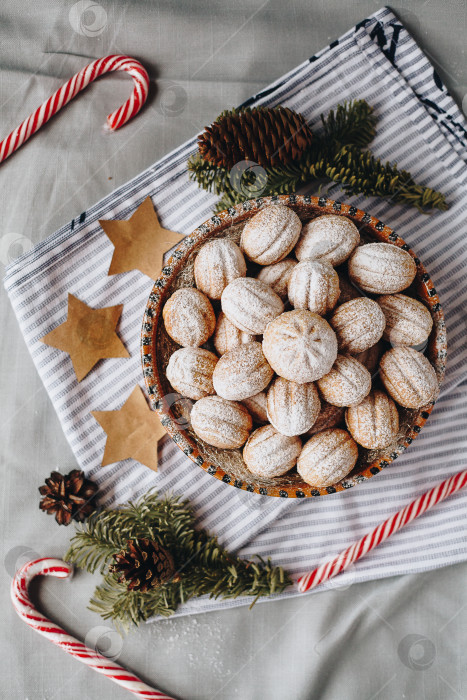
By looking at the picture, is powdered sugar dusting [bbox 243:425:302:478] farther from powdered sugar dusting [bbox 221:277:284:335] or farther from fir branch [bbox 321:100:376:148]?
fir branch [bbox 321:100:376:148]

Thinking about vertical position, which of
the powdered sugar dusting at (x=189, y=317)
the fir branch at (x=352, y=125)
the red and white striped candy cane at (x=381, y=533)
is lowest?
the red and white striped candy cane at (x=381, y=533)

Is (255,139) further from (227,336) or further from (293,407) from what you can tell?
(293,407)

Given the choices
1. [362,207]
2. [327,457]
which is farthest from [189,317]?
[362,207]

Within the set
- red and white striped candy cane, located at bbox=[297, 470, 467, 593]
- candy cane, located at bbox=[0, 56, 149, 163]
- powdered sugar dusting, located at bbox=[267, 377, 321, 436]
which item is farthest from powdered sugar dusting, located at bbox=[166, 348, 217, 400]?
candy cane, located at bbox=[0, 56, 149, 163]

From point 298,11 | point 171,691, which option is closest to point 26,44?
point 298,11

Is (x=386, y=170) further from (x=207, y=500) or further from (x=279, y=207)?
(x=207, y=500)

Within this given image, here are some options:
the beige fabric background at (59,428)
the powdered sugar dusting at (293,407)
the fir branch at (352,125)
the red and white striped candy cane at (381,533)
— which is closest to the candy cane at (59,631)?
the beige fabric background at (59,428)

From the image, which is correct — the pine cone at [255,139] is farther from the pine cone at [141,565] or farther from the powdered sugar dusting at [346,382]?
the pine cone at [141,565]

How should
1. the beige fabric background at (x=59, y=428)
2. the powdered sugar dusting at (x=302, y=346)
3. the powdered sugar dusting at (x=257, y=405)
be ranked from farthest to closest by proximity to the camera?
the beige fabric background at (x=59, y=428) < the powdered sugar dusting at (x=257, y=405) < the powdered sugar dusting at (x=302, y=346)

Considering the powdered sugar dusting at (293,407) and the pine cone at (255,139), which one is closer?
the powdered sugar dusting at (293,407)
